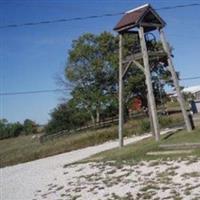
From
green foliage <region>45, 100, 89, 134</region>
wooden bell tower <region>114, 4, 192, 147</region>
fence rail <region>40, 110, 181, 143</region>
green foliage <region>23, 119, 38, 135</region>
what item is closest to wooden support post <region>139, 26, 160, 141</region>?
wooden bell tower <region>114, 4, 192, 147</region>

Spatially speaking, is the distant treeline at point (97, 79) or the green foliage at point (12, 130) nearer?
the distant treeline at point (97, 79)

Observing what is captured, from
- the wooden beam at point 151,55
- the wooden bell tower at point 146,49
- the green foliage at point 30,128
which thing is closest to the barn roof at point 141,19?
the wooden bell tower at point 146,49

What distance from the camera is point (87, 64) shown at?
5712 cm

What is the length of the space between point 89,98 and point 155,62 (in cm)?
3245

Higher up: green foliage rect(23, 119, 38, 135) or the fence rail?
green foliage rect(23, 119, 38, 135)

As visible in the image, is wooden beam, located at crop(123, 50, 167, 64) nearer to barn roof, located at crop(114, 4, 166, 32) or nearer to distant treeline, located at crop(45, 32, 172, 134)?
barn roof, located at crop(114, 4, 166, 32)

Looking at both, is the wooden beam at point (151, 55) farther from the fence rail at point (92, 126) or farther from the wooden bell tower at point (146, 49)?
the fence rail at point (92, 126)

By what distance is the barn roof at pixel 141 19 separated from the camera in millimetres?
22891

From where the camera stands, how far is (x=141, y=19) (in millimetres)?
22859

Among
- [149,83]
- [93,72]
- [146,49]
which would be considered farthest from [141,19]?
[93,72]

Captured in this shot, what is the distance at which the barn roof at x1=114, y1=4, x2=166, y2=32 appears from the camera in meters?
22.9

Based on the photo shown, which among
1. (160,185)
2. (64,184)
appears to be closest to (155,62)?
(64,184)

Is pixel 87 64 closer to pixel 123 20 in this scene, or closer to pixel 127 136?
pixel 127 136

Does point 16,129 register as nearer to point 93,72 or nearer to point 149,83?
point 93,72
